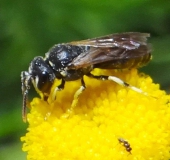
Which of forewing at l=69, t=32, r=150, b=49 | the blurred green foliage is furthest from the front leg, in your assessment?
the blurred green foliage

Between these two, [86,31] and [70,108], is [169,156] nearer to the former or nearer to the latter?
[70,108]

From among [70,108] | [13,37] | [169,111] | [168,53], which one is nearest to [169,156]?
[169,111]

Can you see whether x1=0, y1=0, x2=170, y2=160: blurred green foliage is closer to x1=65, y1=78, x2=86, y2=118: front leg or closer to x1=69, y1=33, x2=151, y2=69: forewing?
x1=69, y1=33, x2=151, y2=69: forewing

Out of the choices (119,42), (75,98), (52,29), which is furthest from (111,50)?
(52,29)

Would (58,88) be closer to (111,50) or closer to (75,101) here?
(75,101)

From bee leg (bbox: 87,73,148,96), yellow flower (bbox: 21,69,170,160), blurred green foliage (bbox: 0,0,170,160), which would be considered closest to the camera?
yellow flower (bbox: 21,69,170,160)

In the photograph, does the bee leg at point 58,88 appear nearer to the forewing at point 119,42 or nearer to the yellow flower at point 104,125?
the yellow flower at point 104,125
